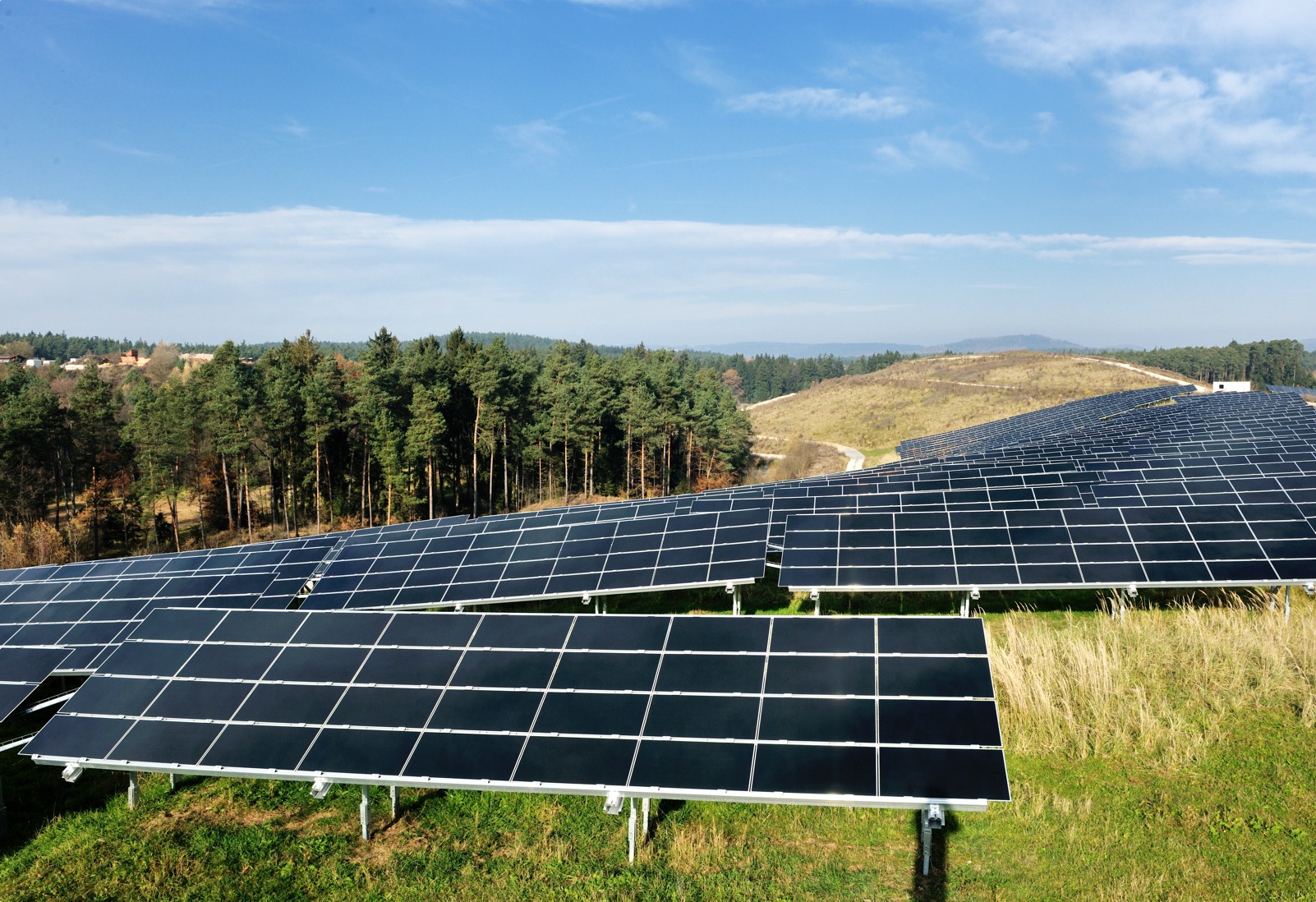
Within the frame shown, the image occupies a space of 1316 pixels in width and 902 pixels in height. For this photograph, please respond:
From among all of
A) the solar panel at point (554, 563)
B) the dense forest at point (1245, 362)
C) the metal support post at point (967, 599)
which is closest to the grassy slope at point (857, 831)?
the metal support post at point (967, 599)

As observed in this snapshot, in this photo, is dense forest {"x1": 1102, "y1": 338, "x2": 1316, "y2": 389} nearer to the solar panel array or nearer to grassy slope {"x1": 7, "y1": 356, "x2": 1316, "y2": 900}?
the solar panel array

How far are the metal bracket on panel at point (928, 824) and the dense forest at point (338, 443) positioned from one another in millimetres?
46878

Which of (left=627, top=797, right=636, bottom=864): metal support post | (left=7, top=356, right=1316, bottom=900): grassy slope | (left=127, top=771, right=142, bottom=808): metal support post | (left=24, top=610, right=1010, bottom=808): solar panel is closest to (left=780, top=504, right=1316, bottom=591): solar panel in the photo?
(left=7, top=356, right=1316, bottom=900): grassy slope

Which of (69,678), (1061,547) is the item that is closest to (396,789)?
(69,678)

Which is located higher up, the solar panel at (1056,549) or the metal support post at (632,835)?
the solar panel at (1056,549)

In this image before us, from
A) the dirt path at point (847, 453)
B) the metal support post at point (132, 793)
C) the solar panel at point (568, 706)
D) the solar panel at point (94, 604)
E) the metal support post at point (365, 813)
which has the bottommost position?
the dirt path at point (847, 453)

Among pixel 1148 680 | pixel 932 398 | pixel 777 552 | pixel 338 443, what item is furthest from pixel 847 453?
pixel 1148 680

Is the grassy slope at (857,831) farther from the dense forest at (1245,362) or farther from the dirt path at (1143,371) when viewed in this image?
the dense forest at (1245,362)

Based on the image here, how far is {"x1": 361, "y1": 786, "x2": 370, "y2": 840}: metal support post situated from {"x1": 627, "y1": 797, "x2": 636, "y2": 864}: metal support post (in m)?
3.28

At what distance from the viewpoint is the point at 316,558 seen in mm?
22609

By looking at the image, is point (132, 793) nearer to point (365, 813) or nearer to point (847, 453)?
point (365, 813)

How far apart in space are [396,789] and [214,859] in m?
2.19

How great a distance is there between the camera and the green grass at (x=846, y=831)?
8711 millimetres

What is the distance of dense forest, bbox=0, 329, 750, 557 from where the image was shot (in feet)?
165
